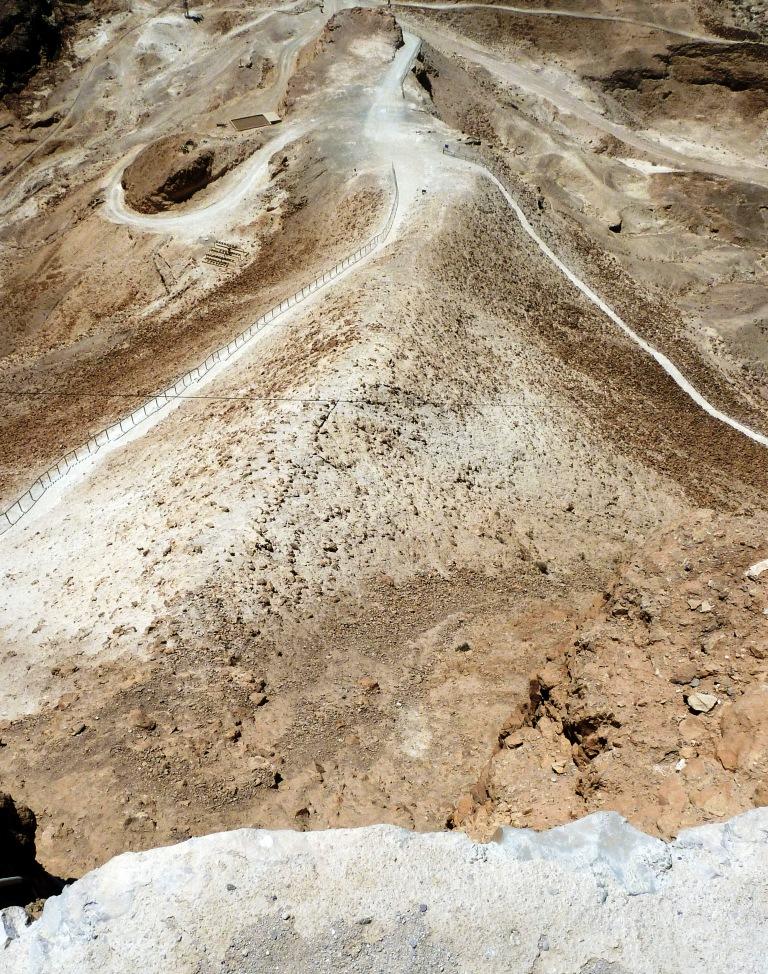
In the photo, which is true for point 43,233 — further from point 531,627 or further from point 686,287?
point 531,627

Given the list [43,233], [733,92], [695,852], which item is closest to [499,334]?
[695,852]

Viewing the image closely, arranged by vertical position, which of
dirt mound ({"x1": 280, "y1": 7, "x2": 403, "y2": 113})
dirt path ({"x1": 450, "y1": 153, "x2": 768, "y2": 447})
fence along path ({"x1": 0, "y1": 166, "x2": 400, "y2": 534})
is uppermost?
dirt mound ({"x1": 280, "y1": 7, "x2": 403, "y2": 113})

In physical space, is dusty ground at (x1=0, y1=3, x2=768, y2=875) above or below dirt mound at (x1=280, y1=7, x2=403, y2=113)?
below

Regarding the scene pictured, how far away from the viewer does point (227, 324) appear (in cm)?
3086

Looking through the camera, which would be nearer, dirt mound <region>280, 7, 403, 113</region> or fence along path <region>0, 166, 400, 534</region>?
fence along path <region>0, 166, 400, 534</region>

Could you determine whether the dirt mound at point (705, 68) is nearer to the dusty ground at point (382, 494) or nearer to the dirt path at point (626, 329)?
the dusty ground at point (382, 494)

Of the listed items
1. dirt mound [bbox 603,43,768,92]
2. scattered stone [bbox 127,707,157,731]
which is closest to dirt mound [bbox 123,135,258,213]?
scattered stone [bbox 127,707,157,731]

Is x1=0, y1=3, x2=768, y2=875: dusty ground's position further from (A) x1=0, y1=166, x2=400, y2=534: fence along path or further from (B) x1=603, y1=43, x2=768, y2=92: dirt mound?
(B) x1=603, y1=43, x2=768, y2=92: dirt mound

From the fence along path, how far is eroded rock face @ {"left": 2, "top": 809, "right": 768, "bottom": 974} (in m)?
16.1

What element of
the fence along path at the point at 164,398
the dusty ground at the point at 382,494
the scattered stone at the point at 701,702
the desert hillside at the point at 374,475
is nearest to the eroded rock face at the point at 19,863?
the desert hillside at the point at 374,475

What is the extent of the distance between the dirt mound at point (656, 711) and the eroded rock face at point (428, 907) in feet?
3.11

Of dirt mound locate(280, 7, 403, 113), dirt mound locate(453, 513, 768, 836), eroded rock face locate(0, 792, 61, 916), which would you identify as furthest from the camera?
dirt mound locate(280, 7, 403, 113)

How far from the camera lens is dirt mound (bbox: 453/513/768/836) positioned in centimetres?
1095

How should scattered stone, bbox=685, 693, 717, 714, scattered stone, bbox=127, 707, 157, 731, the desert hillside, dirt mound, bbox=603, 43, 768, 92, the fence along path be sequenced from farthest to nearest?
1. dirt mound, bbox=603, 43, 768, 92
2. the fence along path
3. scattered stone, bbox=127, 707, 157, 731
4. the desert hillside
5. scattered stone, bbox=685, 693, 717, 714
